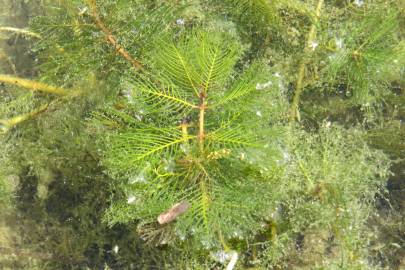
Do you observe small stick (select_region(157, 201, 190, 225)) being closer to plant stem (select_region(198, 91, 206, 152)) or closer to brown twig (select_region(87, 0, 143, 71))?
plant stem (select_region(198, 91, 206, 152))

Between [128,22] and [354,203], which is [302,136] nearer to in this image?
[354,203]

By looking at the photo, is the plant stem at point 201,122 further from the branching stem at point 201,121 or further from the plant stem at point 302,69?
the plant stem at point 302,69

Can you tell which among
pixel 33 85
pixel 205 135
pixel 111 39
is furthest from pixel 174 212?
pixel 33 85

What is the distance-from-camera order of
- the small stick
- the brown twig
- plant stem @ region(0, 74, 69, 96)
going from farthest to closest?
plant stem @ region(0, 74, 69, 96) < the small stick < the brown twig

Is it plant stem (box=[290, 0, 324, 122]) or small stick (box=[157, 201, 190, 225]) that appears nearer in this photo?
small stick (box=[157, 201, 190, 225])

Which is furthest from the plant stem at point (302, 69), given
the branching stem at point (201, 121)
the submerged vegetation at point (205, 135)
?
the branching stem at point (201, 121)

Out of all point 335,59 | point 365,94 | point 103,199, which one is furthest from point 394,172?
point 103,199

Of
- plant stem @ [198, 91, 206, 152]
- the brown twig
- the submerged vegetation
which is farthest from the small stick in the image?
the brown twig

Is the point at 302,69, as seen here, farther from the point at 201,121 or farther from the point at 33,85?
the point at 33,85
